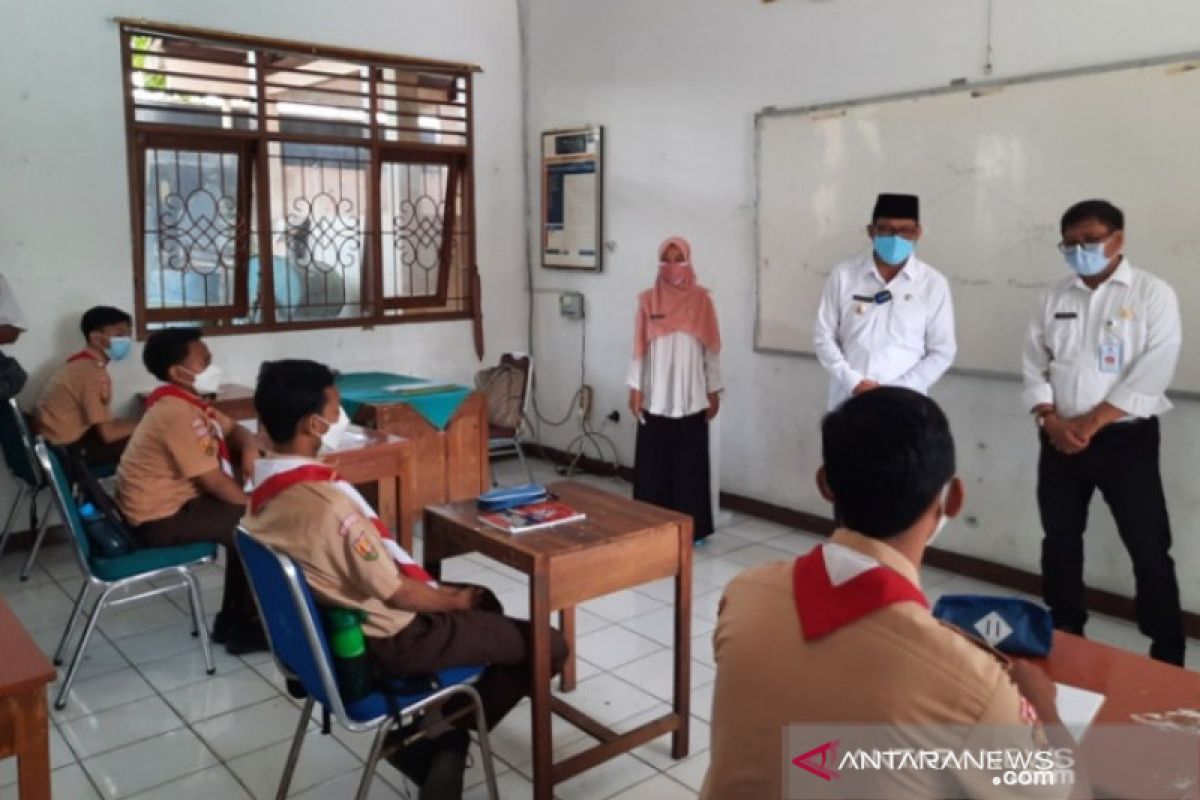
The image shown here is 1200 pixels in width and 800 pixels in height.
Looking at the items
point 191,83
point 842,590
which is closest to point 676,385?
point 191,83

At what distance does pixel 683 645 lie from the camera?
2725mm

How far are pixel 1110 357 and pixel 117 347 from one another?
4.03 m

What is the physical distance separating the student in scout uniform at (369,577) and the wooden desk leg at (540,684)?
45 mm

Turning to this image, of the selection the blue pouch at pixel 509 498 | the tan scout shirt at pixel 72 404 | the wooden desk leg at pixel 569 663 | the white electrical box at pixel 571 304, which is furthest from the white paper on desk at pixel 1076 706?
the white electrical box at pixel 571 304

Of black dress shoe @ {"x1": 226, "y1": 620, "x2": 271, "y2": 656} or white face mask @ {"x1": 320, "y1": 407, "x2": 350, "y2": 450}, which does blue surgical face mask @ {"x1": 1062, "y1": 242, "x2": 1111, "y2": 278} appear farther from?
black dress shoe @ {"x1": 226, "y1": 620, "x2": 271, "y2": 656}

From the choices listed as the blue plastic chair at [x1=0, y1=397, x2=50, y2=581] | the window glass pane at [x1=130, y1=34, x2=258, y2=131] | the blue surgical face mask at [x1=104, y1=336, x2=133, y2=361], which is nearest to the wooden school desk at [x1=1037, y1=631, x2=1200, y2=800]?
the blue plastic chair at [x1=0, y1=397, x2=50, y2=581]

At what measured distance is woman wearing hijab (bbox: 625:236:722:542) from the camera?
177 inches

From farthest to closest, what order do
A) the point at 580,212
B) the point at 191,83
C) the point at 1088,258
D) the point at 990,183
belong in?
1. the point at 580,212
2. the point at 191,83
3. the point at 990,183
4. the point at 1088,258

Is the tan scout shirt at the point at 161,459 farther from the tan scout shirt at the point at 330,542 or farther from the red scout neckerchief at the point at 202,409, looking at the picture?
the tan scout shirt at the point at 330,542

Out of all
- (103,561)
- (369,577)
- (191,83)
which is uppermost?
(191,83)

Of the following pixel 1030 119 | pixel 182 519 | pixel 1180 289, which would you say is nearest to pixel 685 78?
pixel 1030 119

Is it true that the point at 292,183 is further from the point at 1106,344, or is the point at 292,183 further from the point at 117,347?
the point at 1106,344

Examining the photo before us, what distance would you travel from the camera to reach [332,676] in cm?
208

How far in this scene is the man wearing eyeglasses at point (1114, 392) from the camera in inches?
126
